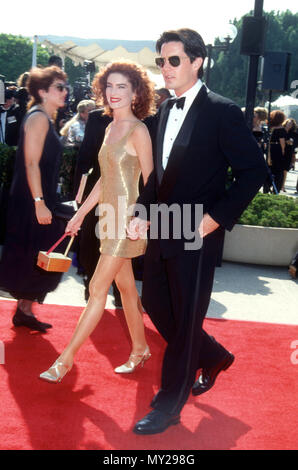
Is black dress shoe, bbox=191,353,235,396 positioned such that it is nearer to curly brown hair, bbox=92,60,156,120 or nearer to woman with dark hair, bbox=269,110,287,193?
curly brown hair, bbox=92,60,156,120

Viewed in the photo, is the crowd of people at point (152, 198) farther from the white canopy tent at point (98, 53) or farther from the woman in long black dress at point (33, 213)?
the white canopy tent at point (98, 53)

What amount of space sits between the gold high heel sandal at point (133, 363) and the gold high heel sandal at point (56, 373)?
419mm

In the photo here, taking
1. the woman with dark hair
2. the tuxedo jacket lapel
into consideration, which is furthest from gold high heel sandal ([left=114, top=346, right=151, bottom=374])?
the woman with dark hair

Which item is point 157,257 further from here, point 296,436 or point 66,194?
point 66,194

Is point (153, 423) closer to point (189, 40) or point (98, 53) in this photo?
→ point (189, 40)

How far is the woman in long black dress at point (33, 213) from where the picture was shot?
471 cm

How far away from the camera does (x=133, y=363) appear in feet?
A: 13.6

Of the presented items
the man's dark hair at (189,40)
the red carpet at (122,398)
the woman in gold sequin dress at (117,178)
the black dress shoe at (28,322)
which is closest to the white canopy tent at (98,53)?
the black dress shoe at (28,322)

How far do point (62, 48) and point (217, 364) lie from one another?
1724 centimetres

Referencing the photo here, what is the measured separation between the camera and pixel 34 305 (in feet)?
18.3

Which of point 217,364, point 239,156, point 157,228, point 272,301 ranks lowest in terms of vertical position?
point 272,301

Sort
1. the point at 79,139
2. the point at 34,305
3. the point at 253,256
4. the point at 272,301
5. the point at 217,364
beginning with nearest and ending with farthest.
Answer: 1. the point at 217,364
2. the point at 34,305
3. the point at 272,301
4. the point at 253,256
5. the point at 79,139

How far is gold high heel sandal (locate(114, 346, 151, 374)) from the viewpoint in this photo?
13.5ft
